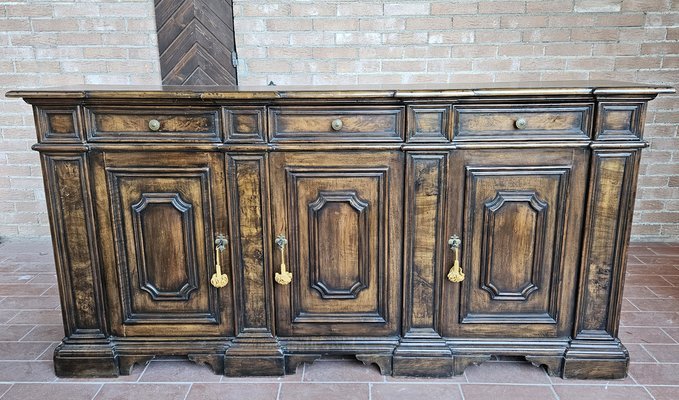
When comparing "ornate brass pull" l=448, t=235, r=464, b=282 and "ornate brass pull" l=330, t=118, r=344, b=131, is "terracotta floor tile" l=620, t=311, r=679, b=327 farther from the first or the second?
"ornate brass pull" l=330, t=118, r=344, b=131

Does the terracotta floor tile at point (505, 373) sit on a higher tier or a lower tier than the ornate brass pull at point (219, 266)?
lower

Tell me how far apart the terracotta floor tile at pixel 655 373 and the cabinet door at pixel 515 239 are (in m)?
0.34

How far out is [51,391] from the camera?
6.41 ft

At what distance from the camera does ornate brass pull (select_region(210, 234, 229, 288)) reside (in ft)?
6.35

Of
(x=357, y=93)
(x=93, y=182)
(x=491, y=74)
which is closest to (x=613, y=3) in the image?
Answer: (x=491, y=74)

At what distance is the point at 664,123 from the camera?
3309 millimetres

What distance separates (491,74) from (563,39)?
47cm

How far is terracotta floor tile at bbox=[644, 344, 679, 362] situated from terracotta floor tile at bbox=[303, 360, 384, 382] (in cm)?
116

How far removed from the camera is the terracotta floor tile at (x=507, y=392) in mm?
Result: 1901

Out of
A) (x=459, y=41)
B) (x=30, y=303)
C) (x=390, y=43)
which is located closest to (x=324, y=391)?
(x=30, y=303)

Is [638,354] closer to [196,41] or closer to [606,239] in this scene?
[606,239]

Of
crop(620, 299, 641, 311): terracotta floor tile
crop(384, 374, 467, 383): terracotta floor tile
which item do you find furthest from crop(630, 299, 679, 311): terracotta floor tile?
crop(384, 374, 467, 383): terracotta floor tile

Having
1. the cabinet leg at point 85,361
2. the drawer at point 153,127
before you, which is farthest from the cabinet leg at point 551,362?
the cabinet leg at point 85,361

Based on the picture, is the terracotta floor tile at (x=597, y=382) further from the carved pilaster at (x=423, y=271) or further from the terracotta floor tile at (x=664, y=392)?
the carved pilaster at (x=423, y=271)
